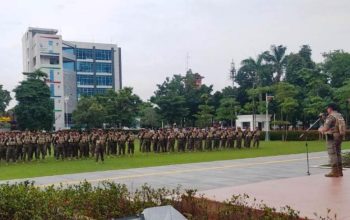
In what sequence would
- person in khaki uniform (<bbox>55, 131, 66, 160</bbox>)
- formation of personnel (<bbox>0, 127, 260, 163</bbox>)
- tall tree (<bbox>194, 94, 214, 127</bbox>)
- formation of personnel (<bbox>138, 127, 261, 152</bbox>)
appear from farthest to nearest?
tall tree (<bbox>194, 94, 214, 127</bbox>), formation of personnel (<bbox>138, 127, 261, 152</bbox>), person in khaki uniform (<bbox>55, 131, 66, 160</bbox>), formation of personnel (<bbox>0, 127, 260, 163</bbox>)

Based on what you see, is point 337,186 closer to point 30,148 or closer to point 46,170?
point 46,170

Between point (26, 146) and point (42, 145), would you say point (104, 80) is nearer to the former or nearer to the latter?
point (42, 145)

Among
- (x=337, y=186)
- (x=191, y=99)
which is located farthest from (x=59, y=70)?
(x=337, y=186)

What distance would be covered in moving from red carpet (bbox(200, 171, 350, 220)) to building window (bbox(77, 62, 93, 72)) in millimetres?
72941

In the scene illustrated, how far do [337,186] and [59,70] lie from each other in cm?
6857

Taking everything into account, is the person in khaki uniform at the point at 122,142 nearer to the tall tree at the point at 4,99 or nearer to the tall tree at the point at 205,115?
the tall tree at the point at 205,115

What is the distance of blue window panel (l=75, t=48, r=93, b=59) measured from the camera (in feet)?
261

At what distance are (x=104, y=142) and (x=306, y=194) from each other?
14065mm

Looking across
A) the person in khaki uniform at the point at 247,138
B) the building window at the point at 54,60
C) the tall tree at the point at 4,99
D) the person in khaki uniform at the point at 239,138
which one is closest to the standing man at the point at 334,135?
the person in khaki uniform at the point at 239,138

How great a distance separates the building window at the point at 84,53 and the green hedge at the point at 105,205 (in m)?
74.8

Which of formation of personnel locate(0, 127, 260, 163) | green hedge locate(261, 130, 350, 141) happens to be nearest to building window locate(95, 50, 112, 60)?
green hedge locate(261, 130, 350, 141)

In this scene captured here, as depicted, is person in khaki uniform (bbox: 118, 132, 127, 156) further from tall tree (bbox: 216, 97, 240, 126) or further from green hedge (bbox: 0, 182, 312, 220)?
tall tree (bbox: 216, 97, 240, 126)

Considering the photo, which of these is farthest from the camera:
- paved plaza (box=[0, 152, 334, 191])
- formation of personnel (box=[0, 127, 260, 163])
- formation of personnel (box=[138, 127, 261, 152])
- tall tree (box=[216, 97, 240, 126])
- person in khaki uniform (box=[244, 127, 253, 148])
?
tall tree (box=[216, 97, 240, 126])

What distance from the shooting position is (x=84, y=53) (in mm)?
79812
